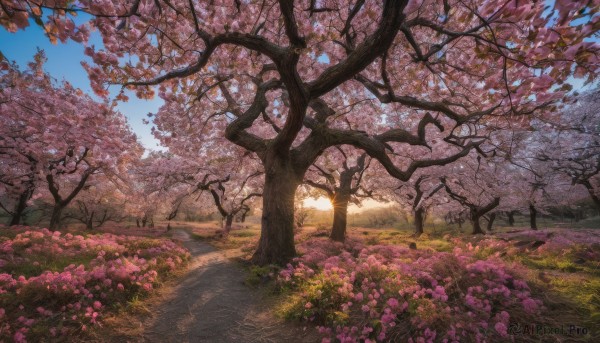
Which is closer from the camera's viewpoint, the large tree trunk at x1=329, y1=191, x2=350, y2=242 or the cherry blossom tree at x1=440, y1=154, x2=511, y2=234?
the large tree trunk at x1=329, y1=191, x2=350, y2=242

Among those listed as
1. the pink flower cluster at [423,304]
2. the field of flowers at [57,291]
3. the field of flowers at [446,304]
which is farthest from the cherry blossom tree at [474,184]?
the field of flowers at [57,291]

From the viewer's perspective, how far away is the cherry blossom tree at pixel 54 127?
6.69 metres

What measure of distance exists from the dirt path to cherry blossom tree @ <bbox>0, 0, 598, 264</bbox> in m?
2.16

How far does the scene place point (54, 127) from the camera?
7668 millimetres

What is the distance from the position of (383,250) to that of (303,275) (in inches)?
185

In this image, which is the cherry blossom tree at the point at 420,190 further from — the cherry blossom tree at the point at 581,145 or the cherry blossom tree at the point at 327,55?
the cherry blossom tree at the point at 327,55

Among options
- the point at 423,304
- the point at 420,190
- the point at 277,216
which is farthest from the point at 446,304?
the point at 420,190

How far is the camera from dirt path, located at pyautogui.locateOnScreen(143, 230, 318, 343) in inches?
183

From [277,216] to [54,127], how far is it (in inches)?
289

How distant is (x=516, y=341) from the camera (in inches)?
135

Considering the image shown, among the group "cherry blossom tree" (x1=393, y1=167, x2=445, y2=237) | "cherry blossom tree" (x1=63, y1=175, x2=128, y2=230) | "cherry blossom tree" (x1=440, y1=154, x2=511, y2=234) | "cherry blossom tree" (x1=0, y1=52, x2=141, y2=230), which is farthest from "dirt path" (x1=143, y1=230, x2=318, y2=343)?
"cherry blossom tree" (x1=63, y1=175, x2=128, y2=230)

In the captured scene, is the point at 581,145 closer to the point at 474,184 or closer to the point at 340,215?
the point at 474,184

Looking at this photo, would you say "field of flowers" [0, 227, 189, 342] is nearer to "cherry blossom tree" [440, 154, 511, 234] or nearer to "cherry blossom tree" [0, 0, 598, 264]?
"cherry blossom tree" [0, 0, 598, 264]

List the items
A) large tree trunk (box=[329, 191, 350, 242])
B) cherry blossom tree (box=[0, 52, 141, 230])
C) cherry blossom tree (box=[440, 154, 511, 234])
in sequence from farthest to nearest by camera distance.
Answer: cherry blossom tree (box=[440, 154, 511, 234]) → large tree trunk (box=[329, 191, 350, 242]) → cherry blossom tree (box=[0, 52, 141, 230])
